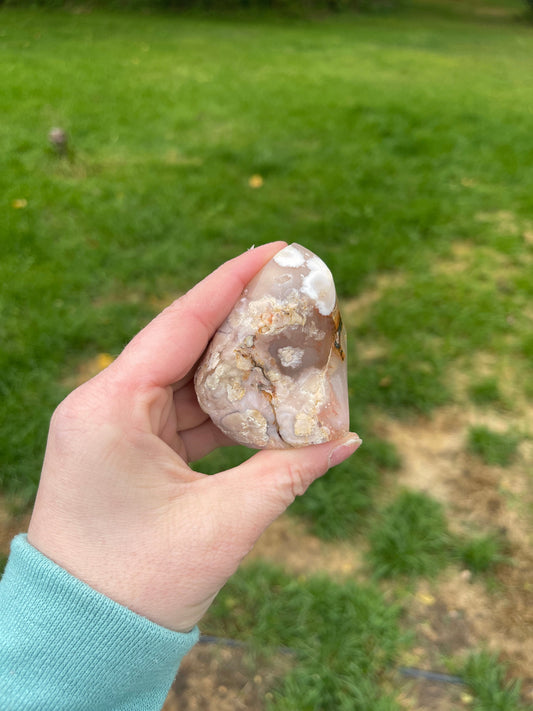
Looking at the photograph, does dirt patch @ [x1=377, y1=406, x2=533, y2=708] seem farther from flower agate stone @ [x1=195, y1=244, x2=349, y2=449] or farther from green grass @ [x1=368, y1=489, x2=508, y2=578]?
flower agate stone @ [x1=195, y1=244, x2=349, y2=449]

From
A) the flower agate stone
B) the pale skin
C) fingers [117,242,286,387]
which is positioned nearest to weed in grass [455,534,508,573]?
the flower agate stone

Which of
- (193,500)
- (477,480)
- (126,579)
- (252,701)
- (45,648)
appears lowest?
(252,701)

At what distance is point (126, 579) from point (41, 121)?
594 centimetres

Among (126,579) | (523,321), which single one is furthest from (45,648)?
(523,321)

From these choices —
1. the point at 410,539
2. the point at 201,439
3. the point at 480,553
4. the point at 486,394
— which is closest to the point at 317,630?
the point at 410,539

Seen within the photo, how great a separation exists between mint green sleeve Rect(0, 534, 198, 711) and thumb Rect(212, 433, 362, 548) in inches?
14.5

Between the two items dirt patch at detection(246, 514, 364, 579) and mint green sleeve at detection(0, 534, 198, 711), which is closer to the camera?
mint green sleeve at detection(0, 534, 198, 711)

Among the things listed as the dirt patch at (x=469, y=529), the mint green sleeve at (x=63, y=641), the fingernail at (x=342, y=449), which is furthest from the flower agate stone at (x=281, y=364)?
the dirt patch at (x=469, y=529)

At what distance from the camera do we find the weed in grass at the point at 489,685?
204 centimetres

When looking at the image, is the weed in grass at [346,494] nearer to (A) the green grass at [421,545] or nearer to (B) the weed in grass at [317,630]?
(A) the green grass at [421,545]

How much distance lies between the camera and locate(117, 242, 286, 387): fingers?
171 cm

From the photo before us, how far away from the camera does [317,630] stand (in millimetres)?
2238

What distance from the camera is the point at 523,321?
12.0 feet

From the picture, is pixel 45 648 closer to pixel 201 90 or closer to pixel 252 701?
pixel 252 701
